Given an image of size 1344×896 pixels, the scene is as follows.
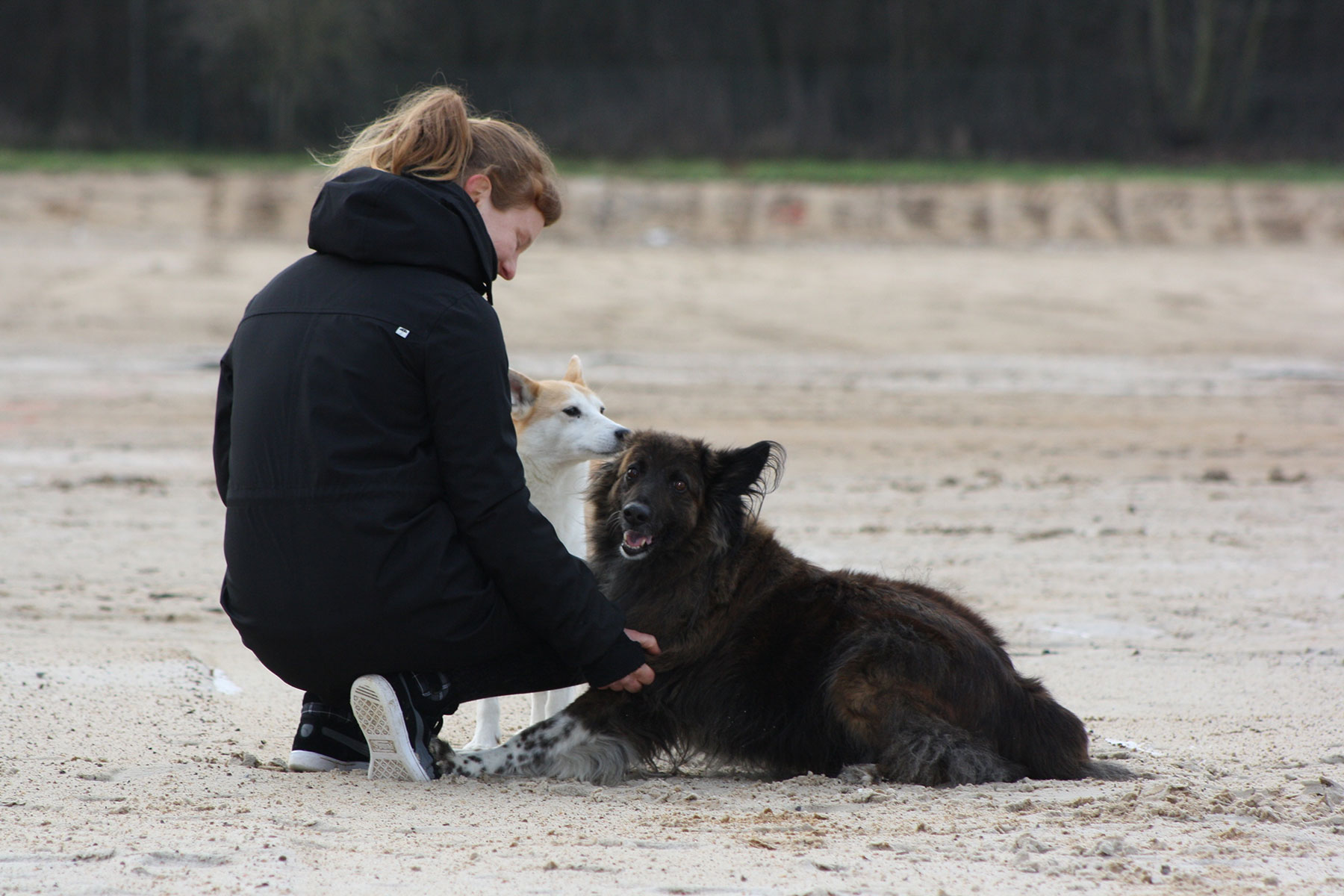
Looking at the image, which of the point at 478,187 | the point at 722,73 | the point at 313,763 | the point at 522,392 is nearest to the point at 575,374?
the point at 522,392

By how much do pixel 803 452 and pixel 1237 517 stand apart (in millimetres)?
3327

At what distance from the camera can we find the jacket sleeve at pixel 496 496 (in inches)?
138

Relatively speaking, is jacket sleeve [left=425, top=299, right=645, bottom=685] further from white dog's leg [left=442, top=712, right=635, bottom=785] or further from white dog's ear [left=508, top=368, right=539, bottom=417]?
white dog's ear [left=508, top=368, right=539, bottom=417]

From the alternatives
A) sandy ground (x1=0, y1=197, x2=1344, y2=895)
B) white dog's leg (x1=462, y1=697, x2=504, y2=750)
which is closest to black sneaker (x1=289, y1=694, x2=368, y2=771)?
sandy ground (x1=0, y1=197, x2=1344, y2=895)

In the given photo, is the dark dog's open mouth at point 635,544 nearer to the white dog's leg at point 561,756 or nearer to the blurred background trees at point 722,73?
the white dog's leg at point 561,756

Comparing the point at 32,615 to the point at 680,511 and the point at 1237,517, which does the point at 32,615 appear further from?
the point at 1237,517

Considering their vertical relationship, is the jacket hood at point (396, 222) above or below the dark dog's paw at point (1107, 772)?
above

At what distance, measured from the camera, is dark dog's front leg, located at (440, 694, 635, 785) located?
392 centimetres

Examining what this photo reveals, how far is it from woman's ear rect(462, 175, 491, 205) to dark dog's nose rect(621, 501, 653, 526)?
1039mm

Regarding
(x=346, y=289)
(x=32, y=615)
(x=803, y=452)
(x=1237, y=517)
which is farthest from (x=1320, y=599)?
(x=32, y=615)

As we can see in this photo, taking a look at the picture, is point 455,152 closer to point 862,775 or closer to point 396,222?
point 396,222

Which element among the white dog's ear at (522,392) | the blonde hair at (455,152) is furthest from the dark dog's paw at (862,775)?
the white dog's ear at (522,392)

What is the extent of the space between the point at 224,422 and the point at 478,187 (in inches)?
41.3

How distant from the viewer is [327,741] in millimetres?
3912
